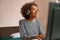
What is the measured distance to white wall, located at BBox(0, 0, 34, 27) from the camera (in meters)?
3.21

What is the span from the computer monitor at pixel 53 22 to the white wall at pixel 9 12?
2.14 m

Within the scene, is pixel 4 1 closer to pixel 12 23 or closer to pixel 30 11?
pixel 12 23

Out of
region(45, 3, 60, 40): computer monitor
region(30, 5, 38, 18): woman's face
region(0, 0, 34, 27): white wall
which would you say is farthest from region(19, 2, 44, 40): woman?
region(0, 0, 34, 27): white wall

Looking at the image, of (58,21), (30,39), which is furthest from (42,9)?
(58,21)

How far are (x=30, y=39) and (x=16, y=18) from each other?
1.76m

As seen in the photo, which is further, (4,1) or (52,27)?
(4,1)

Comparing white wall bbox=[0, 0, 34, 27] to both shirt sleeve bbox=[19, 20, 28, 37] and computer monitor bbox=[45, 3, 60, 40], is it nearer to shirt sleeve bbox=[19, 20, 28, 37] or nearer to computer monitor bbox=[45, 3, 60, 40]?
Result: shirt sleeve bbox=[19, 20, 28, 37]

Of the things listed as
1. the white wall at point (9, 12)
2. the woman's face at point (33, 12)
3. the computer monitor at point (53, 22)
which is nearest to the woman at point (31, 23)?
the woman's face at point (33, 12)

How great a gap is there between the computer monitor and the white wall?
214cm

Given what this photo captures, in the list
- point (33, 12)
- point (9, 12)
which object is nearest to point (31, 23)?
point (33, 12)

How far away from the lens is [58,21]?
3.83ft

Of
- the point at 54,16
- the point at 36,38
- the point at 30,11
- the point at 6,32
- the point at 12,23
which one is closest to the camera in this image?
the point at 54,16

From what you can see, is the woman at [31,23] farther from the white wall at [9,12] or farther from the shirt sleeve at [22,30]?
the white wall at [9,12]

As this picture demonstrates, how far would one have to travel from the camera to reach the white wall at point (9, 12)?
126 inches
